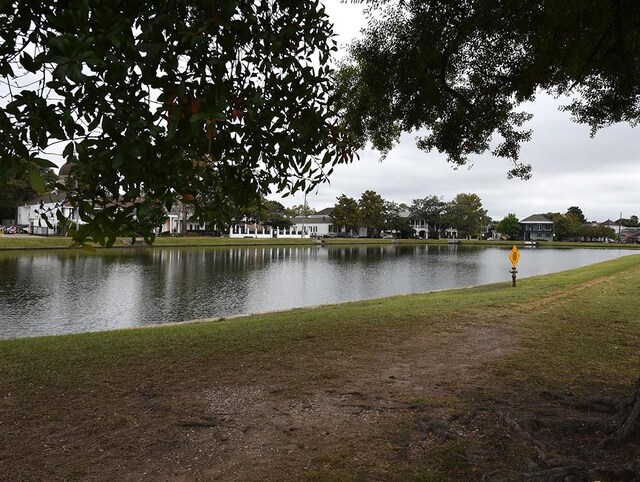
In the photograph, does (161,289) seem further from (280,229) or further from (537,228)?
(537,228)

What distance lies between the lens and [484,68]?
320 inches

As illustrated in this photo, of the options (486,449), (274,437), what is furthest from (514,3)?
(274,437)

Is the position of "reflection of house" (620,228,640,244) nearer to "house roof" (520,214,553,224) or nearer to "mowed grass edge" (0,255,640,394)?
"house roof" (520,214,553,224)

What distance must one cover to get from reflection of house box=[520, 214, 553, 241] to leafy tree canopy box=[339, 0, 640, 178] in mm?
125117

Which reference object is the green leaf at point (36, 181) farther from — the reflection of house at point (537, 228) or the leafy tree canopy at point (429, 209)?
the reflection of house at point (537, 228)

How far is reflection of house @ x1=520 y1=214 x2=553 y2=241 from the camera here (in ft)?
407

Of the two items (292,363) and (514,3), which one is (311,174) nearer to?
(292,363)

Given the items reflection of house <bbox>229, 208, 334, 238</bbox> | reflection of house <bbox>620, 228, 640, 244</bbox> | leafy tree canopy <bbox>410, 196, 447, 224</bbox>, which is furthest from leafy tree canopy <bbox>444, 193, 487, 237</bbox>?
reflection of house <bbox>620, 228, 640, 244</bbox>

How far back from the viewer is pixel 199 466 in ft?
12.4

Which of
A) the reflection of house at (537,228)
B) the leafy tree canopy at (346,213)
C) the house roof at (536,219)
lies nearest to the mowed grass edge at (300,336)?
the leafy tree canopy at (346,213)

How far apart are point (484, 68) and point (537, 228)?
428 ft

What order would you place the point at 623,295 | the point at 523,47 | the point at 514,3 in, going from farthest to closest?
the point at 623,295 < the point at 523,47 < the point at 514,3

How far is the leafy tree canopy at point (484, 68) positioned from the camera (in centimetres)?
625

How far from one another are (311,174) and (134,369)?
4.11 metres
